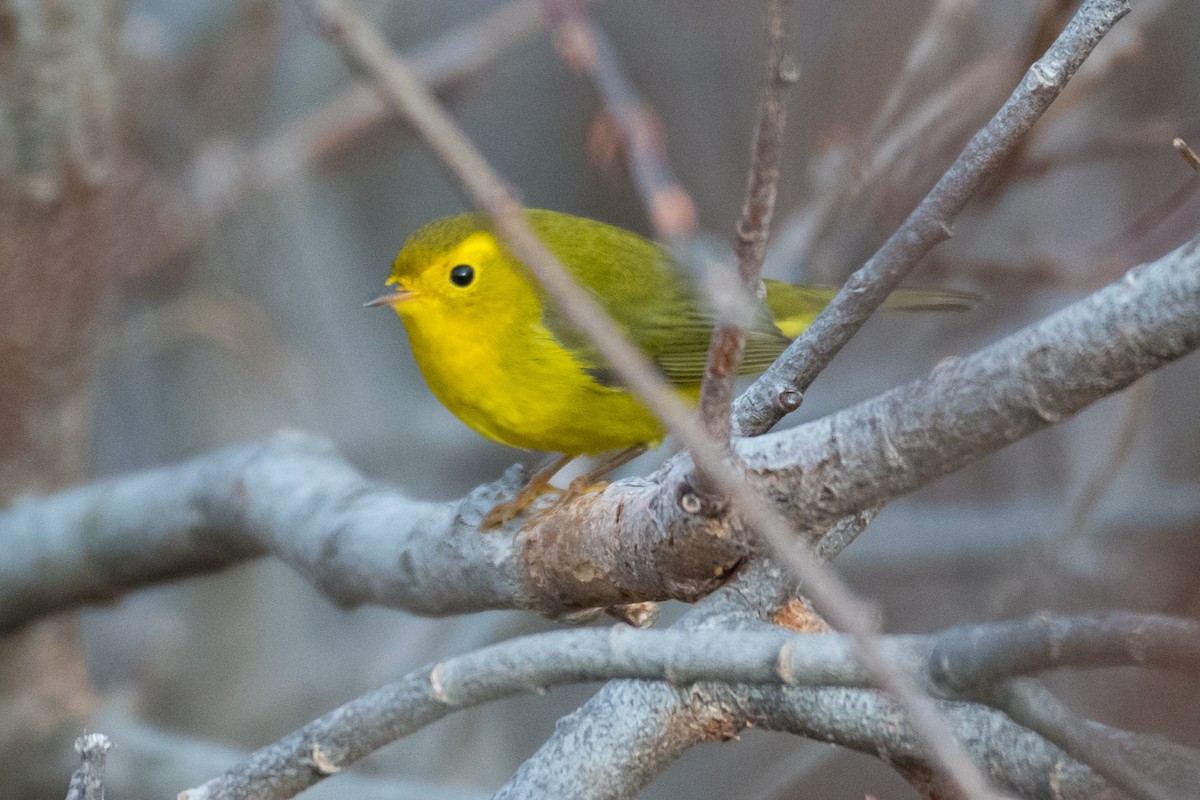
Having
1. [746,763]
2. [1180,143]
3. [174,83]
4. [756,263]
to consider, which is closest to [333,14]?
[756,263]

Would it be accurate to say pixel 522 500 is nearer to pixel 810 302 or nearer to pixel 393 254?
pixel 810 302

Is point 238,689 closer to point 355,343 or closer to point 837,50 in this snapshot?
point 355,343

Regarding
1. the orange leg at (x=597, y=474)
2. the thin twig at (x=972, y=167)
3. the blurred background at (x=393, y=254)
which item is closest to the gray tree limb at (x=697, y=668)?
the thin twig at (x=972, y=167)

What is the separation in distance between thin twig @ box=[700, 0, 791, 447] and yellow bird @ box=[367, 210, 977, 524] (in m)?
1.35

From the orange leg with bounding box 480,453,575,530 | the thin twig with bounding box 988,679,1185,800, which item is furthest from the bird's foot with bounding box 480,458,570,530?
the thin twig with bounding box 988,679,1185,800

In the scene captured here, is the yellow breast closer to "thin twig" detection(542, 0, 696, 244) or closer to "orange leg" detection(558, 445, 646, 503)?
"orange leg" detection(558, 445, 646, 503)

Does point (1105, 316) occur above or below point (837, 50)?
below

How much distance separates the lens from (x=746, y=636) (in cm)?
132

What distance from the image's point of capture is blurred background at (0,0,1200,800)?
10.7 ft

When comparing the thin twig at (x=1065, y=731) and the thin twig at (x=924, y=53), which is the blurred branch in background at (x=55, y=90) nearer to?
the thin twig at (x=924, y=53)

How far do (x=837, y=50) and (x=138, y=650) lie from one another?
3.99 m

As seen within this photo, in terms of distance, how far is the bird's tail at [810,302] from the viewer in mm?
3234

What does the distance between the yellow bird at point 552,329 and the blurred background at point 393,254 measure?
0.32 m

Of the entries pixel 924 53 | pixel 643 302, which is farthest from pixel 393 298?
pixel 924 53
